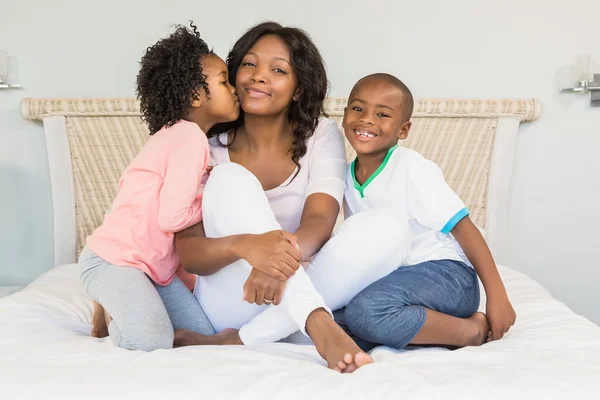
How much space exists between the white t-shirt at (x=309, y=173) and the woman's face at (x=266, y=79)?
0.13 meters

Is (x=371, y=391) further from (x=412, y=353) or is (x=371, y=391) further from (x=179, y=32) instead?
(x=179, y=32)

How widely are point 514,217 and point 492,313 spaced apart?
4.76 feet

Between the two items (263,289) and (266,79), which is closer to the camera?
(263,289)

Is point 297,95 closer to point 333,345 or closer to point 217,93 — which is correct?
point 217,93

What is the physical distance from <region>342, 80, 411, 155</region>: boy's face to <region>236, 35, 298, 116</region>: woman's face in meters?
0.21

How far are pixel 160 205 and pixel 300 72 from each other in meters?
0.54

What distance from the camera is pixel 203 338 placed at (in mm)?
1526

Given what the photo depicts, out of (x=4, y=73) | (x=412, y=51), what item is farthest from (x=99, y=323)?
(x=412, y=51)

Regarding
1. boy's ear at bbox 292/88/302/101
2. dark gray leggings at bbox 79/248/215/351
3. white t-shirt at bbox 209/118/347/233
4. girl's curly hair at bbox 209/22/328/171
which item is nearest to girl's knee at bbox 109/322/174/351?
dark gray leggings at bbox 79/248/215/351

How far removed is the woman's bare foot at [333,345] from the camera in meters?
1.22

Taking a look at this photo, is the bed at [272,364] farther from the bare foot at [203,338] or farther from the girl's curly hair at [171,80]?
the girl's curly hair at [171,80]

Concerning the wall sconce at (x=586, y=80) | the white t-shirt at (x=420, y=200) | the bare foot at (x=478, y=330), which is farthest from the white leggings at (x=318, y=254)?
the wall sconce at (x=586, y=80)

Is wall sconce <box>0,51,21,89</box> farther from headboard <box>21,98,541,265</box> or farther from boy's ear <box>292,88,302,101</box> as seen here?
boy's ear <box>292,88,302,101</box>

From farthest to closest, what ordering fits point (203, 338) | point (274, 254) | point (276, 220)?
point (276, 220), point (203, 338), point (274, 254)
